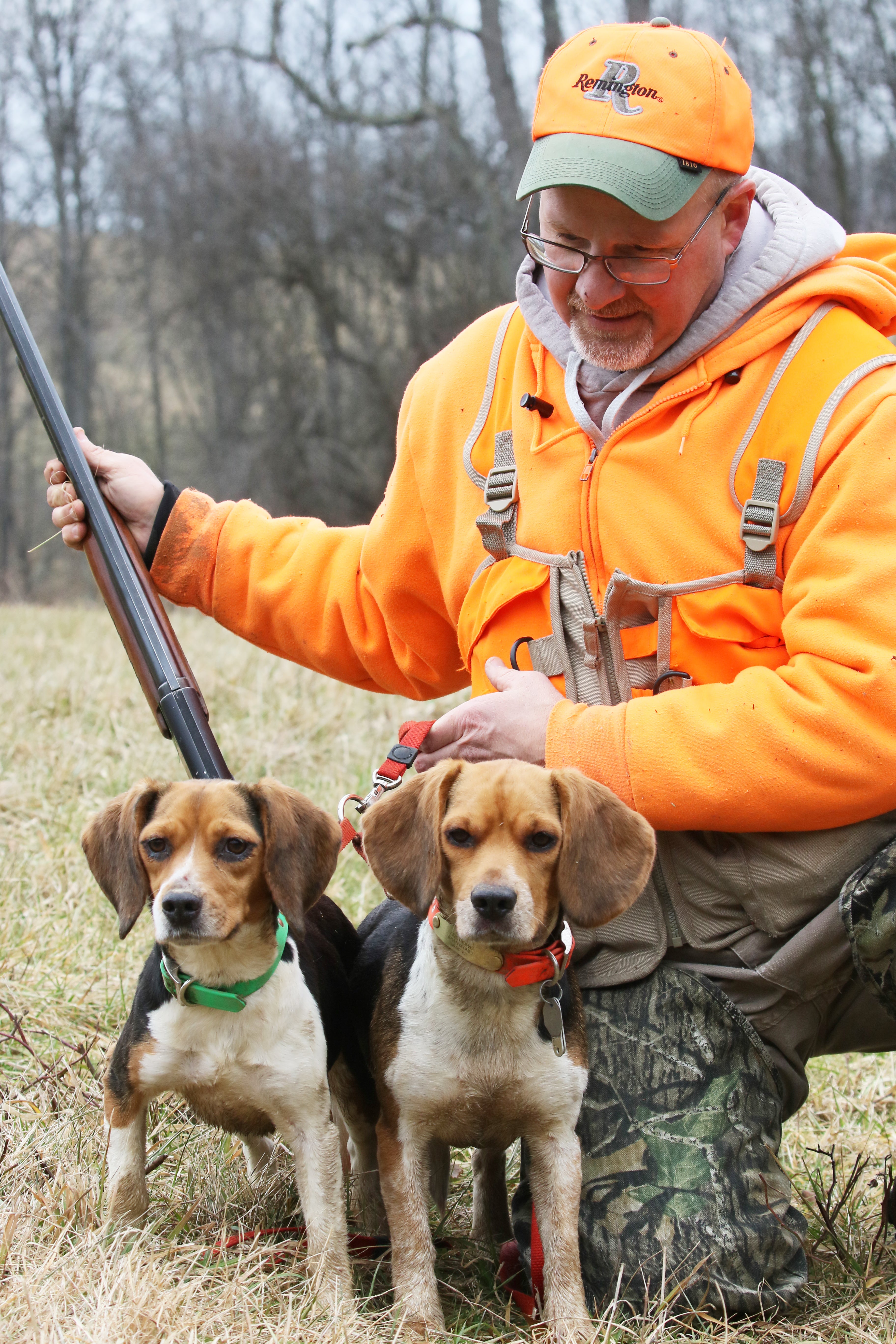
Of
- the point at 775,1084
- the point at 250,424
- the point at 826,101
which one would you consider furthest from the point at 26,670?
the point at 826,101

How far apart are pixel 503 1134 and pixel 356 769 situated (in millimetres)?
3779

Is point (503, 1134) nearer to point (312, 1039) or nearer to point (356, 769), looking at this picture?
point (312, 1039)

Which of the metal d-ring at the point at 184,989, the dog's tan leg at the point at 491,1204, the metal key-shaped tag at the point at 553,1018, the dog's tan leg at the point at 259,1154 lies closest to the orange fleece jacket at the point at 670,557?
the metal key-shaped tag at the point at 553,1018

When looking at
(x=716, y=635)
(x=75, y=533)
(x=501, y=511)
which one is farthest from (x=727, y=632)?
(x=75, y=533)

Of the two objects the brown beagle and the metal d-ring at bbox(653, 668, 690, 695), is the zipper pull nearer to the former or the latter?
the metal d-ring at bbox(653, 668, 690, 695)

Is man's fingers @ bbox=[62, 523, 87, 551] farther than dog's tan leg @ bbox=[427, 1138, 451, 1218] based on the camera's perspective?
Yes

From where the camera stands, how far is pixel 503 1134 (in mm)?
3205

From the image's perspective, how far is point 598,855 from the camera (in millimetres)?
3021

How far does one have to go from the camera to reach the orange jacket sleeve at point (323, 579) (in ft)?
13.2

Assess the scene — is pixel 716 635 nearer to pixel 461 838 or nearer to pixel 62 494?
pixel 461 838

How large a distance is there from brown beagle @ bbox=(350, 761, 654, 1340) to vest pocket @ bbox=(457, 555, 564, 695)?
1.86 feet

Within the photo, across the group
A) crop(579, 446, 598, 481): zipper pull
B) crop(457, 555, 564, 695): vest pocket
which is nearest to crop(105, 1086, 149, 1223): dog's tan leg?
crop(457, 555, 564, 695): vest pocket

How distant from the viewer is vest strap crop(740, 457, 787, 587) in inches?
129

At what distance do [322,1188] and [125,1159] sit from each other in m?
0.45
